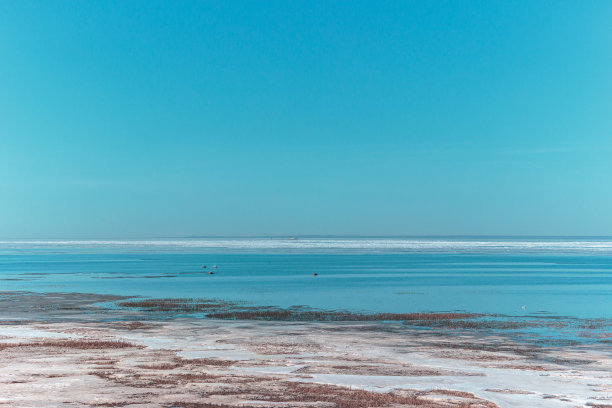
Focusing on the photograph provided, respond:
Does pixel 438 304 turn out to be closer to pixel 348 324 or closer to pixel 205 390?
pixel 348 324

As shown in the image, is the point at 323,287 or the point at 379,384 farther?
the point at 323,287

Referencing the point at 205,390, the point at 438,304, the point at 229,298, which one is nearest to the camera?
the point at 205,390

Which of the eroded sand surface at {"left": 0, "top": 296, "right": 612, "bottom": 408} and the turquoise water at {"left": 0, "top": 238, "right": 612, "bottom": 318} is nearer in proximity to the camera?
the eroded sand surface at {"left": 0, "top": 296, "right": 612, "bottom": 408}

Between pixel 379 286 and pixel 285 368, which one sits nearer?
pixel 285 368

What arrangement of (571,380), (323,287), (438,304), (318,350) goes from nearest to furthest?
(571,380), (318,350), (438,304), (323,287)

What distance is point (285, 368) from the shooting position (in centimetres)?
1686

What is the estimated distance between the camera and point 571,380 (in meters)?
15.6

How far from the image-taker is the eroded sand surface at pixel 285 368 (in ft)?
45.0

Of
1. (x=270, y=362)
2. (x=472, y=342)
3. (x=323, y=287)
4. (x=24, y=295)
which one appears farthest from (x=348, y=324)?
(x=24, y=295)

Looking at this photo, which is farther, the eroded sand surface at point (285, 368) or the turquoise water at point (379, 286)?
the turquoise water at point (379, 286)

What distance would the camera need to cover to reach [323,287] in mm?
43031

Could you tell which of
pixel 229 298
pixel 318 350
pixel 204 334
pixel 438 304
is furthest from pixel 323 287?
pixel 318 350

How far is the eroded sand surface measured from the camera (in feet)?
45.0

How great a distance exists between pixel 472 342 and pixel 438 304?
1205 cm
